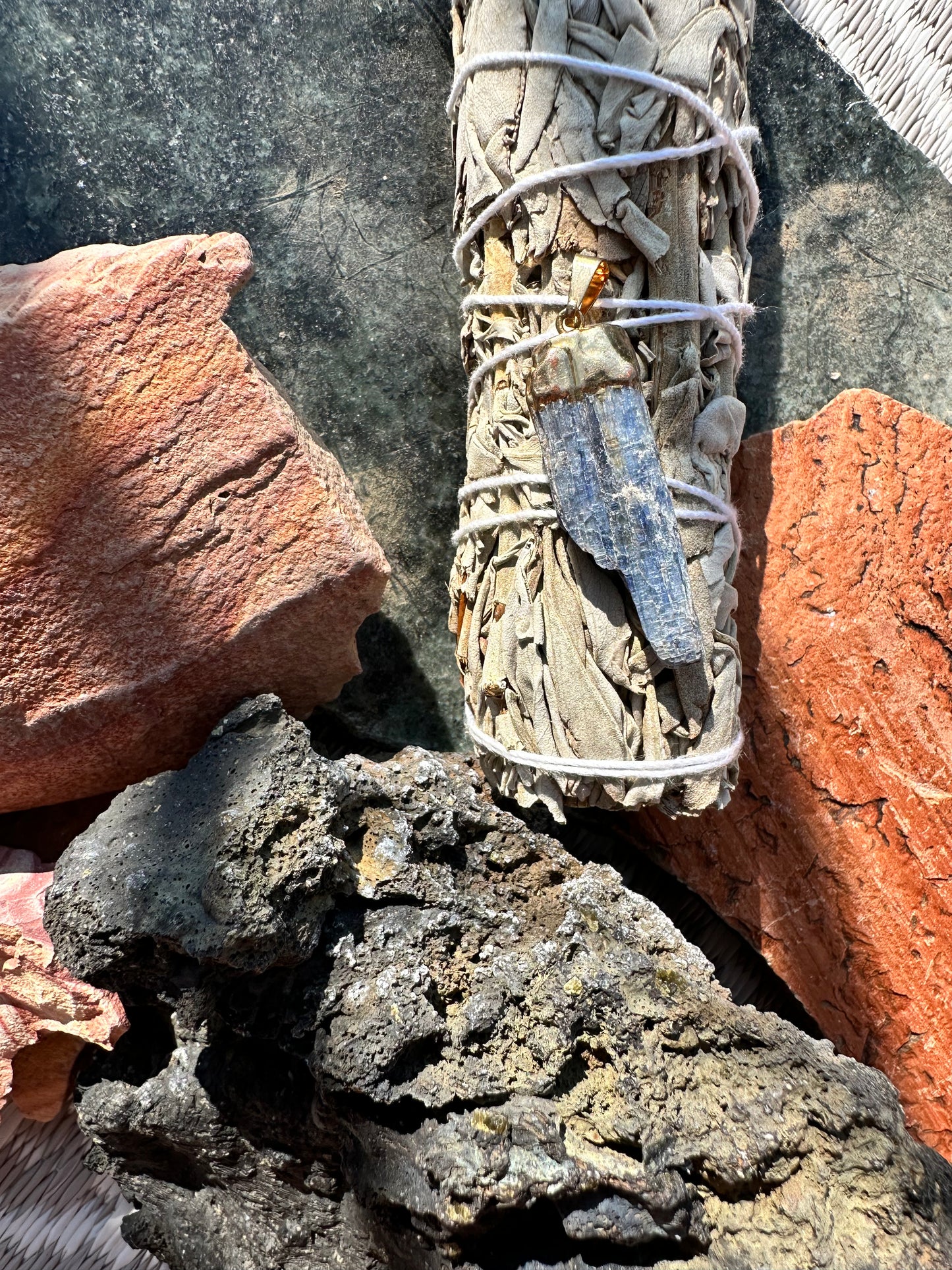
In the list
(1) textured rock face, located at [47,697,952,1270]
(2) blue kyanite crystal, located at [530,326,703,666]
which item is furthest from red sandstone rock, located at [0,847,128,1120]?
(2) blue kyanite crystal, located at [530,326,703,666]

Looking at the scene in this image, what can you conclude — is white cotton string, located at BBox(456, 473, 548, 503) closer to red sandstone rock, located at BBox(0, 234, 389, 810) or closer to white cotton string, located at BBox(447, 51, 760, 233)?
red sandstone rock, located at BBox(0, 234, 389, 810)

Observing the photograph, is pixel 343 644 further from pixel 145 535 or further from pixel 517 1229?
pixel 517 1229

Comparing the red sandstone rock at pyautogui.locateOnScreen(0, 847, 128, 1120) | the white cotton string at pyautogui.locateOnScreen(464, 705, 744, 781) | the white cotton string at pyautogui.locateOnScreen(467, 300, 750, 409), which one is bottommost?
the red sandstone rock at pyautogui.locateOnScreen(0, 847, 128, 1120)

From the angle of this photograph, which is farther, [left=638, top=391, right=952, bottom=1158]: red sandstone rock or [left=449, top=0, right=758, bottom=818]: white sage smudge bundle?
[left=638, top=391, right=952, bottom=1158]: red sandstone rock

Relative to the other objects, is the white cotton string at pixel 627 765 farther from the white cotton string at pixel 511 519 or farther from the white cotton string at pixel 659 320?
the white cotton string at pixel 659 320

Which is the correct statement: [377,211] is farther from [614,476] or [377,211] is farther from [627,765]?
[627,765]

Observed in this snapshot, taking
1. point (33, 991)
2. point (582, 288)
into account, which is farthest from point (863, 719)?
point (33, 991)

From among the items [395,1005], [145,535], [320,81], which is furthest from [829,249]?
[395,1005]
